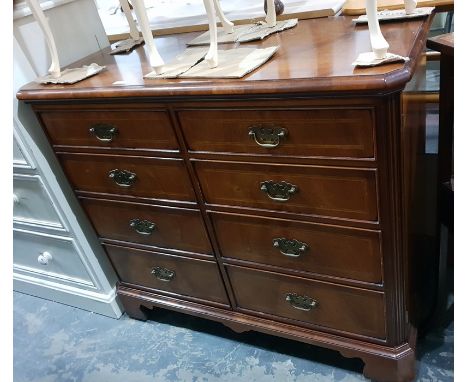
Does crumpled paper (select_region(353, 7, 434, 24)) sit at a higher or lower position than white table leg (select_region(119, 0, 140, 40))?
lower

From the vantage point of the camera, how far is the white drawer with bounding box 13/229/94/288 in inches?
59.5

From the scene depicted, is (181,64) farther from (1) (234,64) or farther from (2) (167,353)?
(2) (167,353)

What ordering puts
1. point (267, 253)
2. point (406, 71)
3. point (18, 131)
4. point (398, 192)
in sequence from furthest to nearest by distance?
point (18, 131)
point (267, 253)
point (398, 192)
point (406, 71)

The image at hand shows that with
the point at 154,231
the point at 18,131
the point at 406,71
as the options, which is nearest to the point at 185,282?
the point at 154,231

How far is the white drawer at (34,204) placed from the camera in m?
1.38

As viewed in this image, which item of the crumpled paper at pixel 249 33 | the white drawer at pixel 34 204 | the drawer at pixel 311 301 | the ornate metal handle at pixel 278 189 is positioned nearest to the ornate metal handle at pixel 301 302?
the drawer at pixel 311 301

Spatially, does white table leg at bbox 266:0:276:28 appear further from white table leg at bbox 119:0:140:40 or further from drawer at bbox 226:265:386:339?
drawer at bbox 226:265:386:339

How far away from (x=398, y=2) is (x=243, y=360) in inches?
45.5

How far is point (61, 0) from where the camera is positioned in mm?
1313

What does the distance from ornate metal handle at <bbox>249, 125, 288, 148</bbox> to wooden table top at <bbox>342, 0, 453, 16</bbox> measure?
54 cm

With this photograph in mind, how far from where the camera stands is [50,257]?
62.2 inches

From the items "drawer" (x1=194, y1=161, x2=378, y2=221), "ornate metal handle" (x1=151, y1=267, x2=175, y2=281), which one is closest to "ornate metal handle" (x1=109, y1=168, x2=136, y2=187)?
"drawer" (x1=194, y1=161, x2=378, y2=221)

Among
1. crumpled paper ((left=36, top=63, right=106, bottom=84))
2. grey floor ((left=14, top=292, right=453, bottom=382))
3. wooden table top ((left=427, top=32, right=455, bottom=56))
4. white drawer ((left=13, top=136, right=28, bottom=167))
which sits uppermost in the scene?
crumpled paper ((left=36, top=63, right=106, bottom=84))

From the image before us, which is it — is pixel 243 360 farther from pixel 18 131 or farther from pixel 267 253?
pixel 18 131
